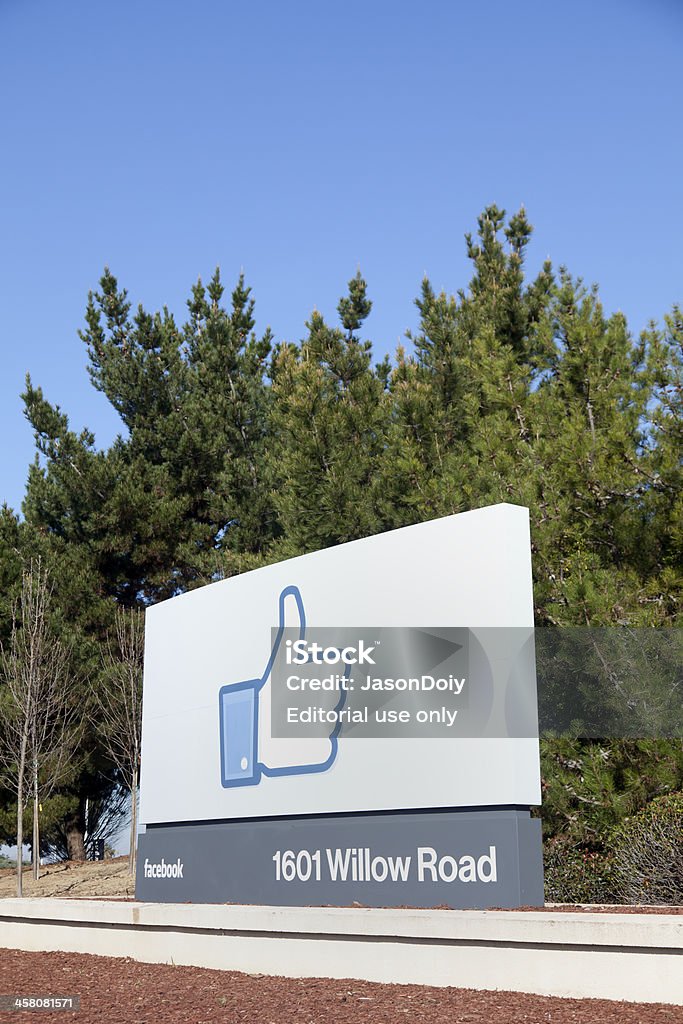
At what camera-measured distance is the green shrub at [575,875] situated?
926 cm

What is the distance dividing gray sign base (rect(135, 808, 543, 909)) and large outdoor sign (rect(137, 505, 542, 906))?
15 millimetres

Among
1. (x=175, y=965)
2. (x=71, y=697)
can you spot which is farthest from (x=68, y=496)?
(x=175, y=965)

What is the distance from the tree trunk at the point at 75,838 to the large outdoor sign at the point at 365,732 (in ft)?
42.8

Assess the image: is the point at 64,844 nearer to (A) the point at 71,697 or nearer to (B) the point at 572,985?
(A) the point at 71,697

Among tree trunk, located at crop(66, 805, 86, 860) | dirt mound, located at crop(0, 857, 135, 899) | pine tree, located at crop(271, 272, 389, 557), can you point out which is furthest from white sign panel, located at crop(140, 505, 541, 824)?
tree trunk, located at crop(66, 805, 86, 860)

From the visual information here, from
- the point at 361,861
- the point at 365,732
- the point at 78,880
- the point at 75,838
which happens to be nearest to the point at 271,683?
the point at 365,732

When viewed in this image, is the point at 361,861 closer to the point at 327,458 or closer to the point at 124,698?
the point at 327,458

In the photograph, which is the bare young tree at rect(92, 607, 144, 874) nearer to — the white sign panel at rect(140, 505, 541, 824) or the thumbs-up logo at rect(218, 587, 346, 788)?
the white sign panel at rect(140, 505, 541, 824)

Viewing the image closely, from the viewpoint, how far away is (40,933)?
10.1 m

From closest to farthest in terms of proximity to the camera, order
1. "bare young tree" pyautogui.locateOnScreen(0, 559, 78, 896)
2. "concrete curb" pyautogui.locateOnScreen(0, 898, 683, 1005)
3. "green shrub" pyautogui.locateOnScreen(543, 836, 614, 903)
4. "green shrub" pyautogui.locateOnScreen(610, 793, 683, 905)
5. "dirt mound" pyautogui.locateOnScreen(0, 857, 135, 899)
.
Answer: "concrete curb" pyautogui.locateOnScreen(0, 898, 683, 1005) → "green shrub" pyautogui.locateOnScreen(610, 793, 683, 905) → "green shrub" pyautogui.locateOnScreen(543, 836, 614, 903) → "dirt mound" pyautogui.locateOnScreen(0, 857, 135, 899) → "bare young tree" pyautogui.locateOnScreen(0, 559, 78, 896)

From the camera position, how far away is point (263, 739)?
961 centimetres

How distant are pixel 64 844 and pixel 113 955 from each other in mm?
16057

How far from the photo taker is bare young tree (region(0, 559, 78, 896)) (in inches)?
721

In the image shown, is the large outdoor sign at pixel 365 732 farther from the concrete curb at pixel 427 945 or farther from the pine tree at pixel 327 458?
the pine tree at pixel 327 458
